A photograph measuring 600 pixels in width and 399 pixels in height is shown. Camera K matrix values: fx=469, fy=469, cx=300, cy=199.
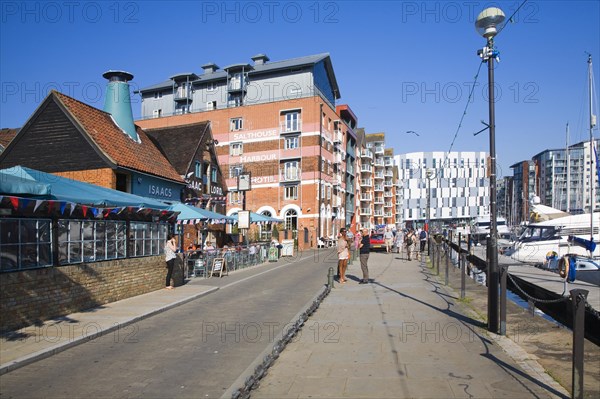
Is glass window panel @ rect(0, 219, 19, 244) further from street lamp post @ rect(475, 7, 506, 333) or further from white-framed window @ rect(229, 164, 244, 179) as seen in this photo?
white-framed window @ rect(229, 164, 244, 179)

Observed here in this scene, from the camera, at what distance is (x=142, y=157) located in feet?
76.5

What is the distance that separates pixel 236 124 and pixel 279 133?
5.98 metres

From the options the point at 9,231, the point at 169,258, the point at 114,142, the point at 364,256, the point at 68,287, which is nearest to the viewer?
the point at 9,231

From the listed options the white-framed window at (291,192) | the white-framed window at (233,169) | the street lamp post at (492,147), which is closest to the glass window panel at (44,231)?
the street lamp post at (492,147)

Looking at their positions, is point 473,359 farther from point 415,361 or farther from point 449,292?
point 449,292

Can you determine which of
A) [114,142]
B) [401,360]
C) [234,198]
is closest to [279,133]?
[234,198]

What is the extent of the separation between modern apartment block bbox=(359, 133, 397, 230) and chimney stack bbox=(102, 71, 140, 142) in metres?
50.2

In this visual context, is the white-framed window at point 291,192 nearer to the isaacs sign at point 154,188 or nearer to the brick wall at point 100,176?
the isaacs sign at point 154,188

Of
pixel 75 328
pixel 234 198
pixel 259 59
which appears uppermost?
pixel 259 59

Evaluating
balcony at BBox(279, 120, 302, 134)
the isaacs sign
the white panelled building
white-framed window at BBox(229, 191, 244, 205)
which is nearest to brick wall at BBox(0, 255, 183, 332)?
the isaacs sign

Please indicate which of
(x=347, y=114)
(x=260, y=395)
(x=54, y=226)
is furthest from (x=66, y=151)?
(x=347, y=114)

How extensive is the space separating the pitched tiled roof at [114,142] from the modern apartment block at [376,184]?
4956 centimetres

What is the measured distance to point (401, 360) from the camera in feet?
22.9

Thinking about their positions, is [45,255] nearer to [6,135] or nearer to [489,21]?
[489,21]
